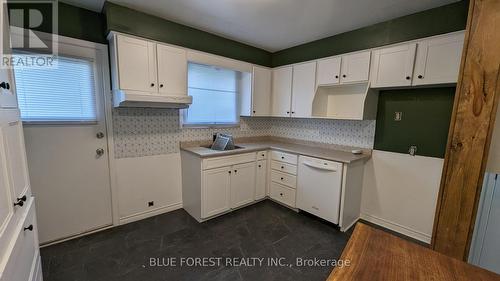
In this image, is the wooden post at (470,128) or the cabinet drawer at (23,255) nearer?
the cabinet drawer at (23,255)

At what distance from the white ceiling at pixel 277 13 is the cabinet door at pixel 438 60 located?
36 cm

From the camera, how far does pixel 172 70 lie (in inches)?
99.1

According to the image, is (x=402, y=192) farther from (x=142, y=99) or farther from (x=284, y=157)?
(x=142, y=99)

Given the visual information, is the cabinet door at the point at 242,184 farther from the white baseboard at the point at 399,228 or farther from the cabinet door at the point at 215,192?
the white baseboard at the point at 399,228

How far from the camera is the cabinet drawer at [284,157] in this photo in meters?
3.02

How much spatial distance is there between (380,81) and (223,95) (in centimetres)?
215

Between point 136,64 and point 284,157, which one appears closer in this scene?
point 136,64

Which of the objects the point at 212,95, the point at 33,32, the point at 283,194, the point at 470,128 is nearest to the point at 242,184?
the point at 283,194

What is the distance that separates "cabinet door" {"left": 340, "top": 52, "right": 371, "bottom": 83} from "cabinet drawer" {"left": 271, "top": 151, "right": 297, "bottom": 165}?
1.19 metres

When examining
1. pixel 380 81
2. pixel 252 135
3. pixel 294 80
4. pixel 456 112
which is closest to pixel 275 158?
pixel 252 135

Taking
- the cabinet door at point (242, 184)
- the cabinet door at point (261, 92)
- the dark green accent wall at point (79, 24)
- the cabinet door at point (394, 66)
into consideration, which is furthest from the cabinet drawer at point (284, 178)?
the dark green accent wall at point (79, 24)

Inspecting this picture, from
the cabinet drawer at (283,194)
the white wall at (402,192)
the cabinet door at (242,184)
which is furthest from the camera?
the cabinet drawer at (283,194)

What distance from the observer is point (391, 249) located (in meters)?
0.99

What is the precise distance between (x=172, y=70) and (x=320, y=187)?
233 cm
